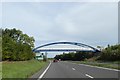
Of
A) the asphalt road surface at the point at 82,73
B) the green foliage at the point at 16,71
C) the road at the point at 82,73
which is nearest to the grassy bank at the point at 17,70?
the green foliage at the point at 16,71

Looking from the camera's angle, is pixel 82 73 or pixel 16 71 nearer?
→ pixel 82 73

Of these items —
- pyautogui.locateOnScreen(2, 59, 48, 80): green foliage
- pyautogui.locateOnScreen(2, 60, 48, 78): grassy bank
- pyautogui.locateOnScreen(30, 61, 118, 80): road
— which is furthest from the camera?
pyautogui.locateOnScreen(2, 60, 48, 78): grassy bank

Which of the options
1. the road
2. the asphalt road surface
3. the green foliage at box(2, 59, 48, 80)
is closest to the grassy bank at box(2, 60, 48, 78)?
the green foliage at box(2, 59, 48, 80)

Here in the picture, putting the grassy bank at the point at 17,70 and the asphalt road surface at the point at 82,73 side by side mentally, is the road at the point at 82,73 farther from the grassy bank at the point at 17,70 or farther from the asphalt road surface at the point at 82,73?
the grassy bank at the point at 17,70

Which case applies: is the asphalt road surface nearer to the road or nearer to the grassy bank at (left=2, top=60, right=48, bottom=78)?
the road

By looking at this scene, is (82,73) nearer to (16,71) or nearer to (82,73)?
(82,73)

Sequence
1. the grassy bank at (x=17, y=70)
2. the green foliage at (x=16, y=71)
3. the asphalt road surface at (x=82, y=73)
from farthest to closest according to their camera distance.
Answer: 1. the grassy bank at (x=17, y=70)
2. the asphalt road surface at (x=82, y=73)
3. the green foliage at (x=16, y=71)

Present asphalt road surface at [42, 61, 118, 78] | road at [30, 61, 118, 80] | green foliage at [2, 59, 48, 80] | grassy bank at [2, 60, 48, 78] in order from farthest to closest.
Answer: grassy bank at [2, 60, 48, 78], asphalt road surface at [42, 61, 118, 78], road at [30, 61, 118, 80], green foliage at [2, 59, 48, 80]

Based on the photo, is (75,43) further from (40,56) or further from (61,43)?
(40,56)

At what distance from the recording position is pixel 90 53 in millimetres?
169250

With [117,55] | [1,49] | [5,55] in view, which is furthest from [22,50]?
[117,55]

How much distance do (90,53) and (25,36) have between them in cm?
5661

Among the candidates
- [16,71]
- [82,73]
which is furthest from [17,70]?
[82,73]

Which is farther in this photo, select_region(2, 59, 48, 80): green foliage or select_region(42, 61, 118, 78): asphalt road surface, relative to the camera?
select_region(42, 61, 118, 78): asphalt road surface
